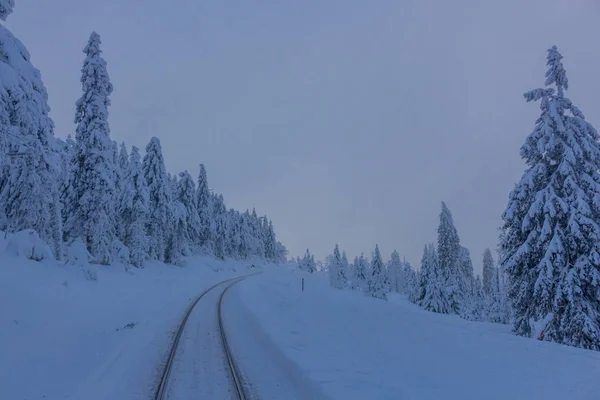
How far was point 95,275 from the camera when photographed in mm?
20672

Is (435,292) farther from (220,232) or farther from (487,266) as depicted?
(487,266)

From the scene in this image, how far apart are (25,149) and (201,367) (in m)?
14.0

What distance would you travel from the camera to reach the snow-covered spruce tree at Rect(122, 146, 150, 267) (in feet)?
113

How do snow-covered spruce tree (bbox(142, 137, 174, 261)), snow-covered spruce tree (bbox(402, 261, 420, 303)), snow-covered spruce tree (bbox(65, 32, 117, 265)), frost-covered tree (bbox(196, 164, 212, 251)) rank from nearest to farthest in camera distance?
1. snow-covered spruce tree (bbox(65, 32, 117, 265))
2. snow-covered spruce tree (bbox(142, 137, 174, 261))
3. snow-covered spruce tree (bbox(402, 261, 420, 303))
4. frost-covered tree (bbox(196, 164, 212, 251))

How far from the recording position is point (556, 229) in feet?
49.0

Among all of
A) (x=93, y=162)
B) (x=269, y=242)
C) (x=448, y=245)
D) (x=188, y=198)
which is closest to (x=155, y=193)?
(x=188, y=198)

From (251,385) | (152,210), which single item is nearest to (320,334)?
(251,385)

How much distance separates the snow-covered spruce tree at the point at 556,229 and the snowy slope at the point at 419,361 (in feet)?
16.9

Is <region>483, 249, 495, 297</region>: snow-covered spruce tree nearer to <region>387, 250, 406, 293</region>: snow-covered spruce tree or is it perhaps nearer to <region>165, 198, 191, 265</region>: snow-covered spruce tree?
<region>387, 250, 406, 293</region>: snow-covered spruce tree

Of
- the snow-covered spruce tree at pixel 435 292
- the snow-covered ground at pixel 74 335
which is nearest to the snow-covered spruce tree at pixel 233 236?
the snow-covered spruce tree at pixel 435 292

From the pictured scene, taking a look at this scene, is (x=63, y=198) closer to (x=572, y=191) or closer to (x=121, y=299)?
(x=121, y=299)

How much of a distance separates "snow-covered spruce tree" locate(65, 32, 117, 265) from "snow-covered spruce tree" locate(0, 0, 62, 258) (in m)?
3.10

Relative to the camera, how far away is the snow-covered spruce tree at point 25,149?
9.99m

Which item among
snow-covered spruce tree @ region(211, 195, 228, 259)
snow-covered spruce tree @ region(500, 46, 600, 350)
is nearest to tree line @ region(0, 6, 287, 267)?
snow-covered spruce tree @ region(211, 195, 228, 259)
